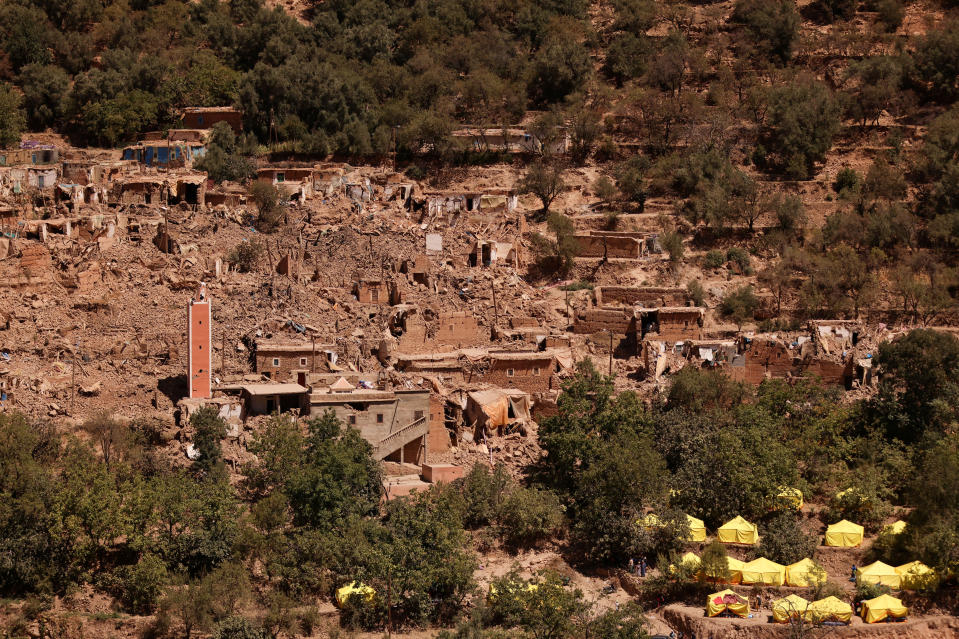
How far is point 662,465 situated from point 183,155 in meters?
18.7

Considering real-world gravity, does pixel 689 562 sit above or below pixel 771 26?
below

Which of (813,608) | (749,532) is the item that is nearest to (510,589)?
(749,532)

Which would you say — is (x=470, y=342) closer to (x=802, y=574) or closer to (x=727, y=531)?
(x=727, y=531)

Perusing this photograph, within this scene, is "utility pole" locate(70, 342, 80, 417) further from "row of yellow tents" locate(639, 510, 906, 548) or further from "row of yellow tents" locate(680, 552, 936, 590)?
"row of yellow tents" locate(680, 552, 936, 590)

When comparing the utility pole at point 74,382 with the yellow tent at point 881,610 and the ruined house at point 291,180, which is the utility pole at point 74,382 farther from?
the yellow tent at point 881,610

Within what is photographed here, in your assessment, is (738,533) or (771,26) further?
(771,26)

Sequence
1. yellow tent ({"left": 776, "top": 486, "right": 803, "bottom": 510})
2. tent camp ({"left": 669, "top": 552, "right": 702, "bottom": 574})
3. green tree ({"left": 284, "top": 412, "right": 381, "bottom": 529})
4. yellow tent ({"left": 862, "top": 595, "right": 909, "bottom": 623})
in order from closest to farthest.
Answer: yellow tent ({"left": 862, "top": 595, "right": 909, "bottom": 623})
tent camp ({"left": 669, "top": 552, "right": 702, "bottom": 574})
green tree ({"left": 284, "top": 412, "right": 381, "bottom": 529})
yellow tent ({"left": 776, "top": 486, "right": 803, "bottom": 510})

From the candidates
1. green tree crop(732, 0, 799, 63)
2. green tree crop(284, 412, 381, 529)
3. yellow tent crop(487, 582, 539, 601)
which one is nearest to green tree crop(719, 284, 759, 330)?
green tree crop(284, 412, 381, 529)

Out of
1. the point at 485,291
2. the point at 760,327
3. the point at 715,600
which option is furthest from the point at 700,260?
the point at 715,600

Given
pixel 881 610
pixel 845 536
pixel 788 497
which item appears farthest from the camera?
pixel 788 497

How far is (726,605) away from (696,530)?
2373 millimetres

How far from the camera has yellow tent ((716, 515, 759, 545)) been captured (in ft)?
91.7

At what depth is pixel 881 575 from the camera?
1041 inches

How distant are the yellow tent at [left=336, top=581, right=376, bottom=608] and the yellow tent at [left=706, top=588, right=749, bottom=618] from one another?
602cm
